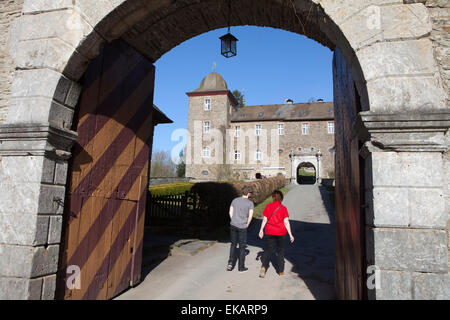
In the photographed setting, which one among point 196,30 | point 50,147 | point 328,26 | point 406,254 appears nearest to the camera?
point 406,254

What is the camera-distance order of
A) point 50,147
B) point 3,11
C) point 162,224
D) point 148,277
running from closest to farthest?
1. point 50,147
2. point 3,11
3. point 148,277
4. point 162,224

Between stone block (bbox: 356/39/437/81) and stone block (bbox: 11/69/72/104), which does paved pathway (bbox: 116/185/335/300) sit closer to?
stone block (bbox: 11/69/72/104)

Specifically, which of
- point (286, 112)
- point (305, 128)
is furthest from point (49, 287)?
point (286, 112)

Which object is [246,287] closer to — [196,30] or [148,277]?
[148,277]

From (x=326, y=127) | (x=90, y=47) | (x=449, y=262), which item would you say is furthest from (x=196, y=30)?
(x=326, y=127)

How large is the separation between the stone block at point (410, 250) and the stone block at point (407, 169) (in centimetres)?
36

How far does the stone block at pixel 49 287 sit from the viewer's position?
9.10 ft

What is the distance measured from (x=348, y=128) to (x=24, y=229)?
355 centimetres

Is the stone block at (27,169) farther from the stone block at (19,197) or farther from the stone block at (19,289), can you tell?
the stone block at (19,289)

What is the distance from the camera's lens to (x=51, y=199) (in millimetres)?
2861

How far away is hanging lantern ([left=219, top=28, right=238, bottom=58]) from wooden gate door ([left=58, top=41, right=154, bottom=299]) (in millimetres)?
1288

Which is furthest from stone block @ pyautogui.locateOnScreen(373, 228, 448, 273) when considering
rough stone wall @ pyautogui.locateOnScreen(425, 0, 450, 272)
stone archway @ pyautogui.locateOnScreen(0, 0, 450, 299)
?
rough stone wall @ pyautogui.locateOnScreen(425, 0, 450, 272)
